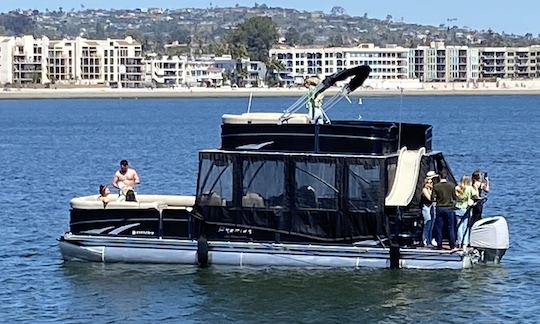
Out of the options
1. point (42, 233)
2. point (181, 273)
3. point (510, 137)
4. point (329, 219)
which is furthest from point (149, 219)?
point (510, 137)

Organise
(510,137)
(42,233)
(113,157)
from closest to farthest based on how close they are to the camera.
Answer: (42,233)
(113,157)
(510,137)

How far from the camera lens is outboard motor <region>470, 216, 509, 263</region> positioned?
23.8 meters

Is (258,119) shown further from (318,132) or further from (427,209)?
(427,209)

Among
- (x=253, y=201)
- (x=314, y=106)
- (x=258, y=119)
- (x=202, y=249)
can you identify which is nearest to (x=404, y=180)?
(x=314, y=106)

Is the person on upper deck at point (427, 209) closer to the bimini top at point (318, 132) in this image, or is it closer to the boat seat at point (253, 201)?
the bimini top at point (318, 132)

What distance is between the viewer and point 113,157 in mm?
64625

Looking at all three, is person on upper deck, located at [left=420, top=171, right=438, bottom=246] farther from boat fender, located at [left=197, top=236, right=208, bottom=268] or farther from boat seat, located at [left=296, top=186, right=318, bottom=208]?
boat fender, located at [left=197, top=236, right=208, bottom=268]

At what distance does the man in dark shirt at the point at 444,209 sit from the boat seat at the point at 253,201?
9.92ft

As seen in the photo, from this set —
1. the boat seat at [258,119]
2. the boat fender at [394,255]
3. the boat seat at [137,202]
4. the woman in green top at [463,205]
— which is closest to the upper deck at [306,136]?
the boat seat at [258,119]

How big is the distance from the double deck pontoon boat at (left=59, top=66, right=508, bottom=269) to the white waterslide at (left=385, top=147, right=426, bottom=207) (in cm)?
2

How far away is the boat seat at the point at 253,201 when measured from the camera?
77.7ft

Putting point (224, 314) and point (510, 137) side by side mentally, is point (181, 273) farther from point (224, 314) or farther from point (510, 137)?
point (510, 137)

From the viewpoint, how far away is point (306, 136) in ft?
77.2

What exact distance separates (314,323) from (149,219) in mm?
5057
